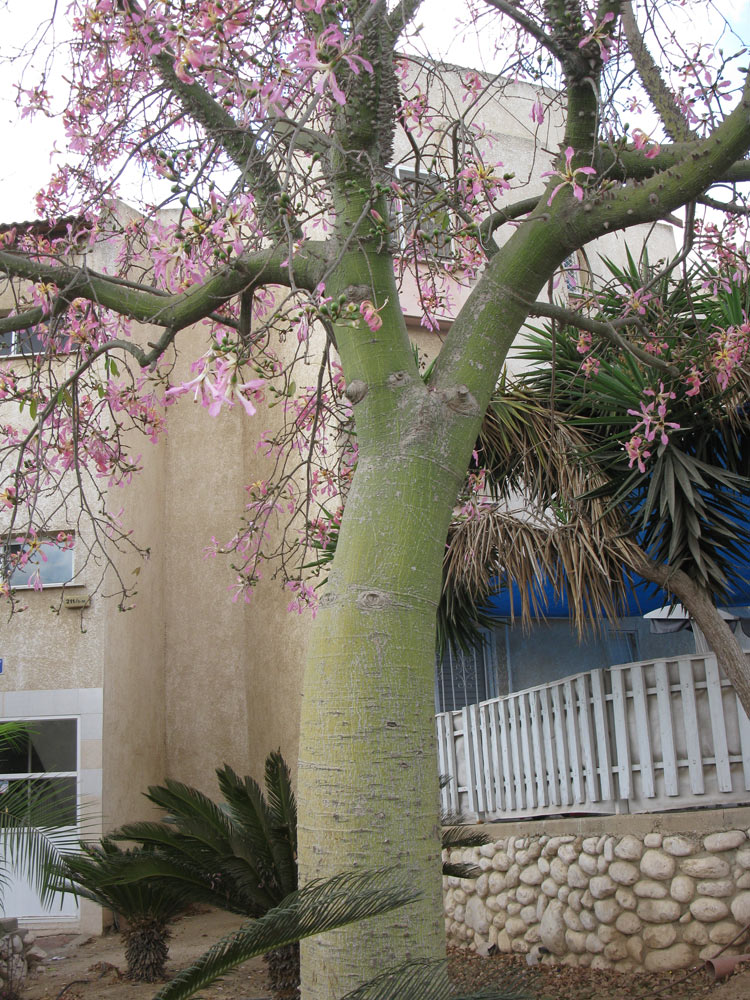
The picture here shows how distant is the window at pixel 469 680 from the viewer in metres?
11.0

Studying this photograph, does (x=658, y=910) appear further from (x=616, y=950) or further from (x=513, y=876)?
(x=513, y=876)

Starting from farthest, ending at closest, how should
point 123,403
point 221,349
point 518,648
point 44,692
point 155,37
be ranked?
point 44,692
point 518,648
point 123,403
point 155,37
point 221,349

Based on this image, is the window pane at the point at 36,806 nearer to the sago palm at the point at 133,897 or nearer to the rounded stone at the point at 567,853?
the sago palm at the point at 133,897

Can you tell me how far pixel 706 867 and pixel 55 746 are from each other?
30.9ft

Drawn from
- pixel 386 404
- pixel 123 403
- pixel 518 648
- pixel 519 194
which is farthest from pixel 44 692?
pixel 386 404

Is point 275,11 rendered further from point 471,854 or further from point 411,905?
point 471,854

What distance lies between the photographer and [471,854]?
28.3 ft

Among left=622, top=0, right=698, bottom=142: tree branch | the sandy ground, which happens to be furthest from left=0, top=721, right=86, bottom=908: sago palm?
left=622, top=0, right=698, bottom=142: tree branch

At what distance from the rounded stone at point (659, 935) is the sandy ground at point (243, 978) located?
19cm

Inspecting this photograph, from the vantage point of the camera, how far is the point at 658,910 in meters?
6.41

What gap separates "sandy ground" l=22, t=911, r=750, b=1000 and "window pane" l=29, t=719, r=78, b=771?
2144mm

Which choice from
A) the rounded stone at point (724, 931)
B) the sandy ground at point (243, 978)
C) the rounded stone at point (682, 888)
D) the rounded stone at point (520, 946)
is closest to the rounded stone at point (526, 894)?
the rounded stone at point (520, 946)

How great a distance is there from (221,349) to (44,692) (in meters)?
11.3

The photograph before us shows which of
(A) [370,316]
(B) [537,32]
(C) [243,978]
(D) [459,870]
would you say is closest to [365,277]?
(A) [370,316]
